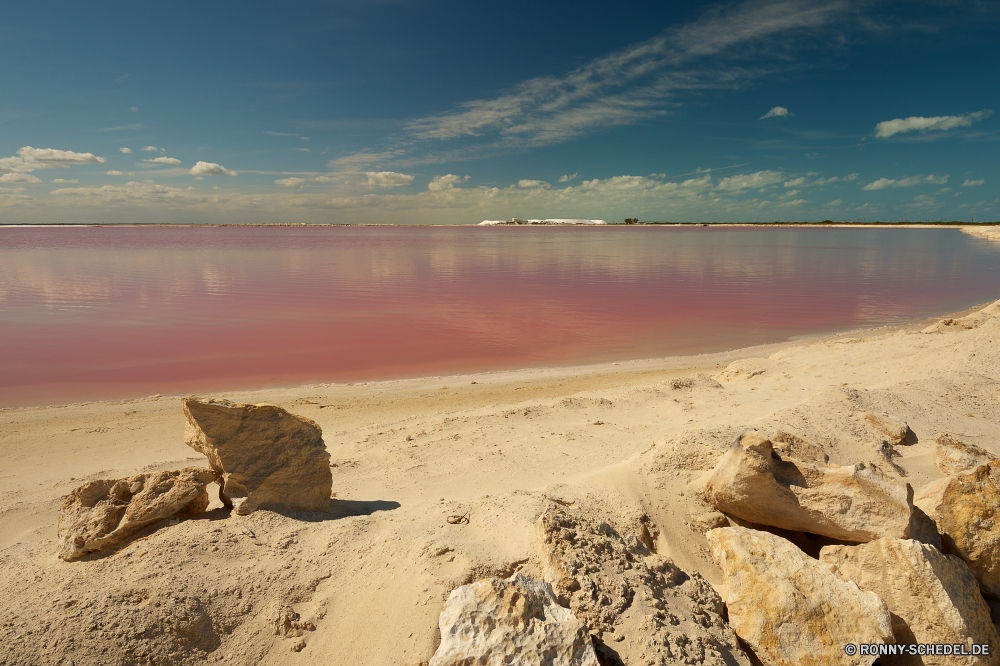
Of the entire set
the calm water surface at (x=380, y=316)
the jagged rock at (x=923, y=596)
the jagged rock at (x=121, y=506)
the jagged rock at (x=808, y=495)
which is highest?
the jagged rock at (x=121, y=506)

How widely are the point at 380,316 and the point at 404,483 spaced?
34.7 feet

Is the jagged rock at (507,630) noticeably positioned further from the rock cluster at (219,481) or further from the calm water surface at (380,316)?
the calm water surface at (380,316)

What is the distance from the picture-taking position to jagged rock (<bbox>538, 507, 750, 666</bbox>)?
2.48 metres

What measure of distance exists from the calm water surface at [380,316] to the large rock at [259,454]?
19.3 feet

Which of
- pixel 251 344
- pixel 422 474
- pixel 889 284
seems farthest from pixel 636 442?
pixel 889 284

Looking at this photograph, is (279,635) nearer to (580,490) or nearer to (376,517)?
(376,517)

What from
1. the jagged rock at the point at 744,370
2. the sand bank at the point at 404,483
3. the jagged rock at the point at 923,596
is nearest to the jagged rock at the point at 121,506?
the sand bank at the point at 404,483

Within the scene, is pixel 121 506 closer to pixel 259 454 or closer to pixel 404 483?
pixel 259 454

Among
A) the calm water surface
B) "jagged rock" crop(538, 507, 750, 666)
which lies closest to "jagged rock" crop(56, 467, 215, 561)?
"jagged rock" crop(538, 507, 750, 666)

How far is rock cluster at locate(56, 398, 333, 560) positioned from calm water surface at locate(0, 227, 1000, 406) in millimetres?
5910

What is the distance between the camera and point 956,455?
14.6ft

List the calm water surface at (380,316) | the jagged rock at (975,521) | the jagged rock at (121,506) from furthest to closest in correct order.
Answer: the calm water surface at (380,316)
the jagged rock at (975,521)
the jagged rock at (121,506)

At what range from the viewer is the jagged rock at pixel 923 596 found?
2840mm

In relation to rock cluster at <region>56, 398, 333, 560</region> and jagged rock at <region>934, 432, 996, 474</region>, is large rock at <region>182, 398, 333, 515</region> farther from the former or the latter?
jagged rock at <region>934, 432, 996, 474</region>
